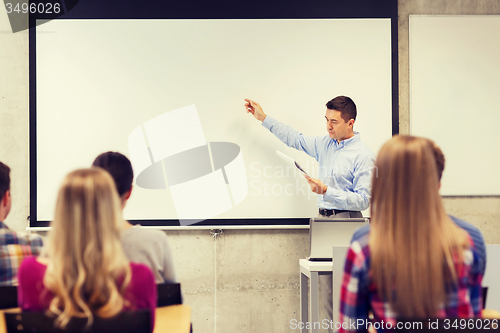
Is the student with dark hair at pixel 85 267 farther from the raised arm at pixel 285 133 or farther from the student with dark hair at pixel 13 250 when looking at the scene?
the raised arm at pixel 285 133

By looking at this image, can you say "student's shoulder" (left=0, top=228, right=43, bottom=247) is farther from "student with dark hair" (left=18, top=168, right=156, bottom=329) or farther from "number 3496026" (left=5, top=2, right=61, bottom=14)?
"number 3496026" (left=5, top=2, right=61, bottom=14)

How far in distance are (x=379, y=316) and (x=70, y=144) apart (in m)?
2.76

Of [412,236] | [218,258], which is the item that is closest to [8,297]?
[412,236]

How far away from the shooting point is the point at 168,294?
1.41 meters

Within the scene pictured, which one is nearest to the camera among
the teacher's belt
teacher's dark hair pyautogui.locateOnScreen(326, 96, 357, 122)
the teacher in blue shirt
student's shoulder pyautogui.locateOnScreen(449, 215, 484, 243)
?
student's shoulder pyautogui.locateOnScreen(449, 215, 484, 243)

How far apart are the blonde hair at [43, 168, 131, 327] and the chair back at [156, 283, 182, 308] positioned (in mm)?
412

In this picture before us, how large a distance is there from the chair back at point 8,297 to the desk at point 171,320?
2 cm

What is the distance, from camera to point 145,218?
3037 mm

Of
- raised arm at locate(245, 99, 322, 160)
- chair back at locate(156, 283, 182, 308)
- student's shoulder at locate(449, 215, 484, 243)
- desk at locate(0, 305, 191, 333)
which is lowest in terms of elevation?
desk at locate(0, 305, 191, 333)

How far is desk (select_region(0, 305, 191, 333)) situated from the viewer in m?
1.24

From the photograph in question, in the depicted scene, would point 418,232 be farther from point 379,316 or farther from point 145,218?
point 145,218

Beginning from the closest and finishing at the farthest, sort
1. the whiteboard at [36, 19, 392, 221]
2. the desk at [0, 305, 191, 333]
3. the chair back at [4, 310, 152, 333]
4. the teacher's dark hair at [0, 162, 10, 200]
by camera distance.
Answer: the chair back at [4, 310, 152, 333]
the desk at [0, 305, 191, 333]
the teacher's dark hair at [0, 162, 10, 200]
the whiteboard at [36, 19, 392, 221]

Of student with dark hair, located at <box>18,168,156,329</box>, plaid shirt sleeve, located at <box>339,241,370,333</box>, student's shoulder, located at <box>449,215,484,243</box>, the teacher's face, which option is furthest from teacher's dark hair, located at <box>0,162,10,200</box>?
the teacher's face

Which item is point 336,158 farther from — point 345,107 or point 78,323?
point 78,323
